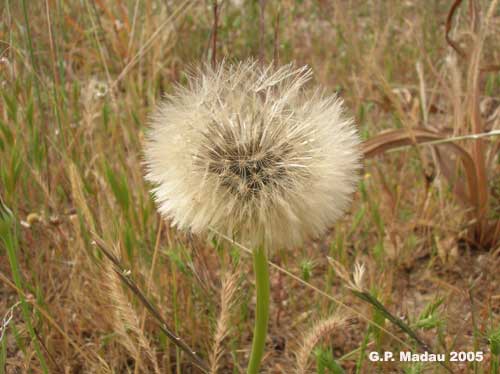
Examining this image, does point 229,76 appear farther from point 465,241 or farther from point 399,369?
point 465,241

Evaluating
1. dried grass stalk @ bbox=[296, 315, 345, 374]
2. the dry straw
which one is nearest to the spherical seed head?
the dry straw

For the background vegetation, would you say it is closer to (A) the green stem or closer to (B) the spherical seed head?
(A) the green stem

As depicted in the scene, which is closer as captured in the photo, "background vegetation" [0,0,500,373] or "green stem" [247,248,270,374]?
"green stem" [247,248,270,374]

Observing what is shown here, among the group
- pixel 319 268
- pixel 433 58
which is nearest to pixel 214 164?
pixel 319 268

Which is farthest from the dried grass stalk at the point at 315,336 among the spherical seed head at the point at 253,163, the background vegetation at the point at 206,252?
the spherical seed head at the point at 253,163

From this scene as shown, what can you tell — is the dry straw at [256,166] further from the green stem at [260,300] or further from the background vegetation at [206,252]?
the background vegetation at [206,252]

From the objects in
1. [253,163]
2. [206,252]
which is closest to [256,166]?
[253,163]

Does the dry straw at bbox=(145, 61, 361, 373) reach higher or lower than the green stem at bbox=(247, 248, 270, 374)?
higher

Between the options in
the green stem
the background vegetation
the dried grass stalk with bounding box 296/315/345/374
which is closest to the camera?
the green stem

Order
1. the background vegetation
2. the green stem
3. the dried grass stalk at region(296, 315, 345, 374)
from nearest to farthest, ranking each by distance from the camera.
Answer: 1. the green stem
2. the dried grass stalk at region(296, 315, 345, 374)
3. the background vegetation
